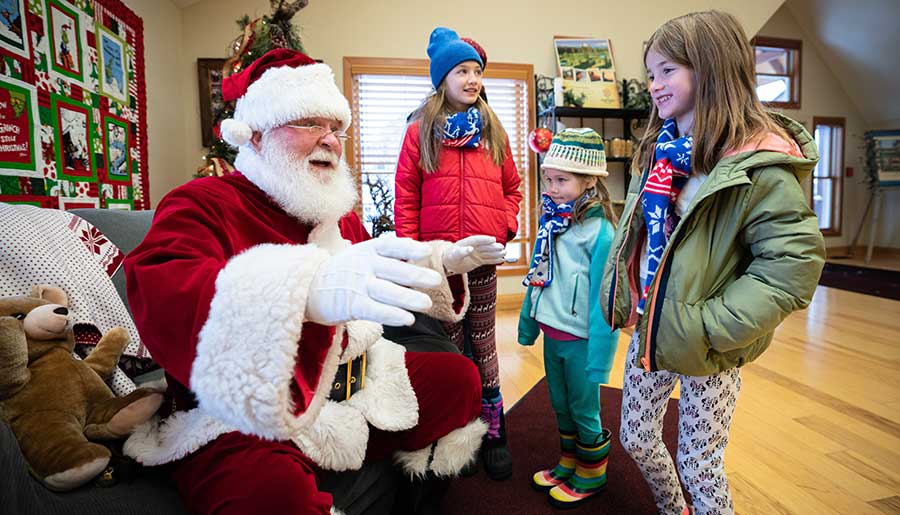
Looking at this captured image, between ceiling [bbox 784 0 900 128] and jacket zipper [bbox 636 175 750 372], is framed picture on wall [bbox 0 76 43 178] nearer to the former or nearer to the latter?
jacket zipper [bbox 636 175 750 372]

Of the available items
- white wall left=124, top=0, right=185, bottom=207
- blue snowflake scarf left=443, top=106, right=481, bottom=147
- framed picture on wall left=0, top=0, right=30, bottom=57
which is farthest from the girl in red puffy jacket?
white wall left=124, top=0, right=185, bottom=207

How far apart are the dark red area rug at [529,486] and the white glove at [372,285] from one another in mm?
1133

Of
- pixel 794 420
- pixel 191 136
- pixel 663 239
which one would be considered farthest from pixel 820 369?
pixel 191 136

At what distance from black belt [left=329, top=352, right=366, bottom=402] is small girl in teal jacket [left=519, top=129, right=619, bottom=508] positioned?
0.66m

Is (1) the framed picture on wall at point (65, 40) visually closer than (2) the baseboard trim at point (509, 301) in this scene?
Yes

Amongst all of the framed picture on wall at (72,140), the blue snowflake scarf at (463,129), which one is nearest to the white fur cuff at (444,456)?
the blue snowflake scarf at (463,129)

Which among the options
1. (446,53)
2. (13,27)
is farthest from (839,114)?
(13,27)

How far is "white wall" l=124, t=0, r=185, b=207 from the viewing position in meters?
3.12

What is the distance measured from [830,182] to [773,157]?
26.7ft

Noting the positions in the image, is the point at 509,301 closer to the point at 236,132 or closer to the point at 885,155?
the point at 236,132

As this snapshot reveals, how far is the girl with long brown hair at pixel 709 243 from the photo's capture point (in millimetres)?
1027

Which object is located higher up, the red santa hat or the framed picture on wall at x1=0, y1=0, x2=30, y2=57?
the framed picture on wall at x1=0, y1=0, x2=30, y2=57

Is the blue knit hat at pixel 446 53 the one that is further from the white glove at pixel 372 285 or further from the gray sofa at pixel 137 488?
the white glove at pixel 372 285

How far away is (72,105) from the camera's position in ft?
7.18
